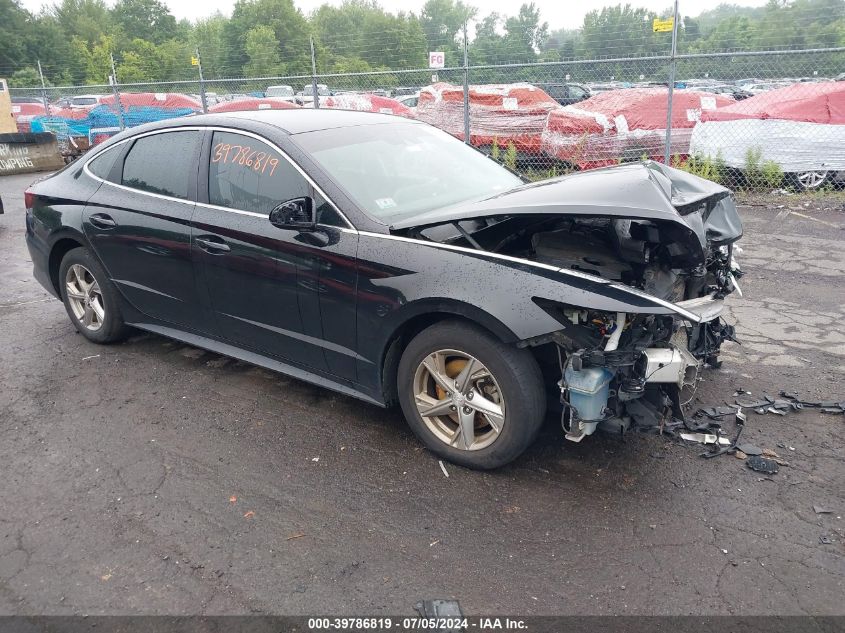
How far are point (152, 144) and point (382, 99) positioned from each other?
14.2 metres

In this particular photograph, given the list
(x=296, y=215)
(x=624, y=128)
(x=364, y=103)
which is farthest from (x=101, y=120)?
(x=296, y=215)

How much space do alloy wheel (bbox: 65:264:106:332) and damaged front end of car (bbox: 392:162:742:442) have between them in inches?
117

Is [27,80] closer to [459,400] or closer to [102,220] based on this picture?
[102,220]

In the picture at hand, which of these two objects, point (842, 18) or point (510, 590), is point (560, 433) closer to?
point (510, 590)

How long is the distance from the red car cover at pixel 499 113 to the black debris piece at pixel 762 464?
8.84 m

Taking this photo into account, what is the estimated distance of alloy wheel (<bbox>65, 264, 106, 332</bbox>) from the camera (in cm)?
507

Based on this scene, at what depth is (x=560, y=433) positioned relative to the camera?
3.68 meters

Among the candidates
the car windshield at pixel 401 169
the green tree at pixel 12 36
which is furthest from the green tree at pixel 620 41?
the green tree at pixel 12 36

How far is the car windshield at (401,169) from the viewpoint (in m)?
3.71

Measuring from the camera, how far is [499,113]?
11758 millimetres

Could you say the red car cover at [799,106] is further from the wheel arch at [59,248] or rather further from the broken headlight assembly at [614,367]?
the wheel arch at [59,248]

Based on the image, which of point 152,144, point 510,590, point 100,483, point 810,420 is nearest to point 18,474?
point 100,483

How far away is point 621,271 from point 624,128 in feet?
26.9

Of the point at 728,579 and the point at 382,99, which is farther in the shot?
the point at 382,99
